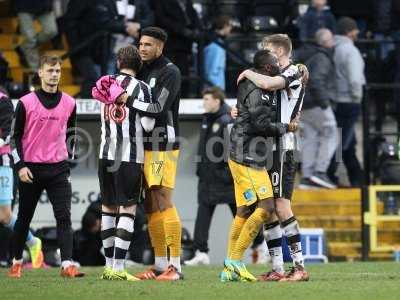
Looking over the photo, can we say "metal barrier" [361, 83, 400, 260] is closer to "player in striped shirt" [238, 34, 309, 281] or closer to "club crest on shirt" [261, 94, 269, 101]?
"player in striped shirt" [238, 34, 309, 281]

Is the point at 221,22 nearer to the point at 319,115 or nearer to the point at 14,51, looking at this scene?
the point at 319,115

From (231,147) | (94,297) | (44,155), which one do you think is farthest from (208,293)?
(44,155)

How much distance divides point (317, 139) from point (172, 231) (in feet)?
26.1

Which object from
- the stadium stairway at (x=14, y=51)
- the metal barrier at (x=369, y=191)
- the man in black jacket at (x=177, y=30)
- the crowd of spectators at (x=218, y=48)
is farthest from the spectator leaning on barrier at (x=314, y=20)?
the stadium stairway at (x=14, y=51)

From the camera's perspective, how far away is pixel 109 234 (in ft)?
40.7

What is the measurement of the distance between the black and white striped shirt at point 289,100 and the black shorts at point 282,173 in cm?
9

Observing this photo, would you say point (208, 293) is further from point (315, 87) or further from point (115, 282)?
point (315, 87)

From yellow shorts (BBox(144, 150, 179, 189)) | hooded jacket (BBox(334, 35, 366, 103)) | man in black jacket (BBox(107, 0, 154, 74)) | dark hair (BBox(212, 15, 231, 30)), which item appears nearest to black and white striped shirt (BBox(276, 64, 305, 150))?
yellow shorts (BBox(144, 150, 179, 189))

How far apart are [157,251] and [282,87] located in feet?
6.31

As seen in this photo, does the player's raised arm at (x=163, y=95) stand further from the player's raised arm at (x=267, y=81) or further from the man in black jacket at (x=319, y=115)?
the man in black jacket at (x=319, y=115)

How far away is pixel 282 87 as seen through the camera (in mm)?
11961

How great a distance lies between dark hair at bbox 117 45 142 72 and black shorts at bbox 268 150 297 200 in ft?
4.74

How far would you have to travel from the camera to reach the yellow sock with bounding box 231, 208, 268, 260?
1191 cm

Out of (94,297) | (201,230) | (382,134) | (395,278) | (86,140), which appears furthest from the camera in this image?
(86,140)
